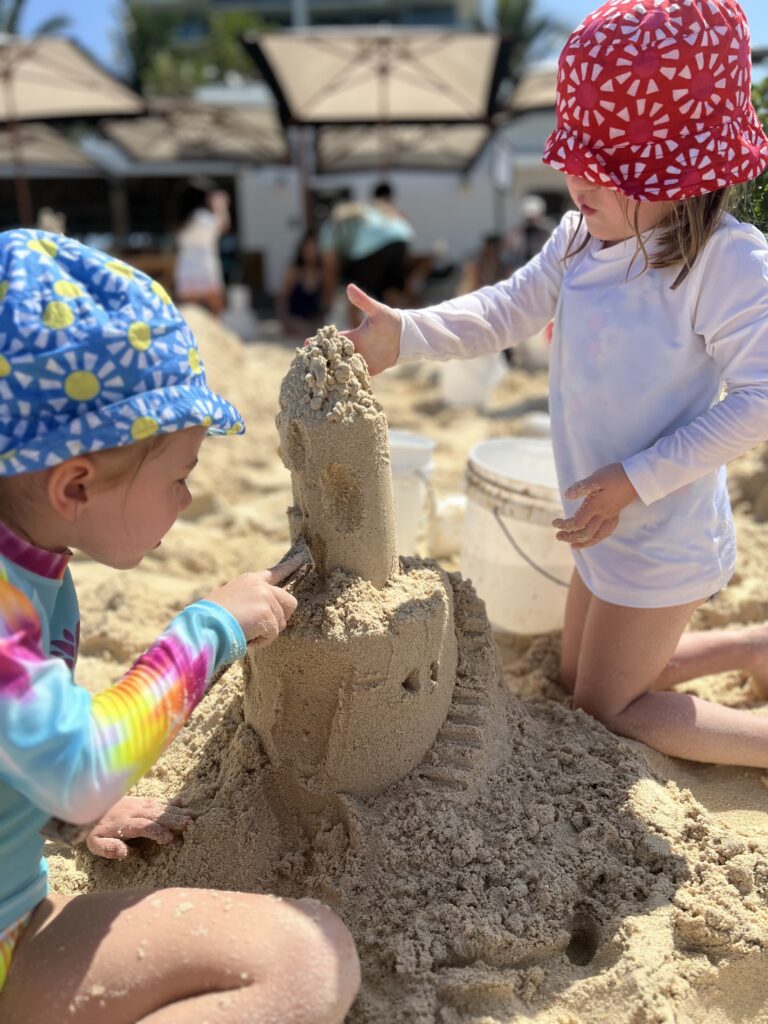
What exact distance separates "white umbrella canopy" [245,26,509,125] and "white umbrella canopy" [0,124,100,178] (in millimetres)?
4547

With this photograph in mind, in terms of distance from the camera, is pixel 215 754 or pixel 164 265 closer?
pixel 215 754

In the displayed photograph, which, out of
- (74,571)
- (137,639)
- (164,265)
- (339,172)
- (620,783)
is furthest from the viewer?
→ (339,172)

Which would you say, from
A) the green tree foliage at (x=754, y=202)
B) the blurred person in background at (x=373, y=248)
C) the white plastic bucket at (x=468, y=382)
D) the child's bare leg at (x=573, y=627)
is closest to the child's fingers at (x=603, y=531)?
the child's bare leg at (x=573, y=627)

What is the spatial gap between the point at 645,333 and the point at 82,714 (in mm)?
1276

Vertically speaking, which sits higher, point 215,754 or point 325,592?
point 325,592

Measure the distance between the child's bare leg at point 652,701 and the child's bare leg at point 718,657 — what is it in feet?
0.70

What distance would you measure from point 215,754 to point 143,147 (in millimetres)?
14575

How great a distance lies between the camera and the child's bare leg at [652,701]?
1.94 m

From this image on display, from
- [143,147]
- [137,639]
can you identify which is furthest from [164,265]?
[137,639]

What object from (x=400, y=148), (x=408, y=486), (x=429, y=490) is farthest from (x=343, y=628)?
(x=400, y=148)

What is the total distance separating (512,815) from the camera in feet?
5.33

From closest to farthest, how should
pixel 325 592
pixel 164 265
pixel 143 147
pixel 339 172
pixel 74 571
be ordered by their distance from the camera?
pixel 325 592
pixel 74 571
pixel 164 265
pixel 143 147
pixel 339 172

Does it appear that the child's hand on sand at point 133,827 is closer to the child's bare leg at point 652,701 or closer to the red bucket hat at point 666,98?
the child's bare leg at point 652,701

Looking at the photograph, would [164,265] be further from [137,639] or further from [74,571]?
[137,639]
